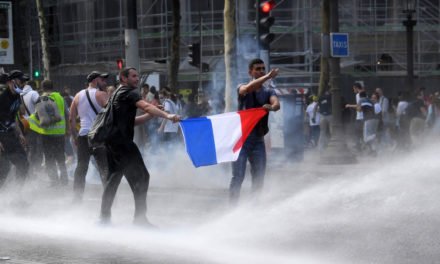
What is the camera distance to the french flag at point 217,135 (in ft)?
31.9

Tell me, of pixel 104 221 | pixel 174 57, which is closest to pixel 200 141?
pixel 104 221

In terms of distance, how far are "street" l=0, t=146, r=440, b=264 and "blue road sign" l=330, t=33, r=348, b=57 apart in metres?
8.01

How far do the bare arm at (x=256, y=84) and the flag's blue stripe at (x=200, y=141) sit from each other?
0.55 metres

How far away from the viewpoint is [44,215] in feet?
36.9

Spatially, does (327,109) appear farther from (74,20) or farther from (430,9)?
A: (74,20)

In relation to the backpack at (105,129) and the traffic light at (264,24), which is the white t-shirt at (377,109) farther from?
the backpack at (105,129)

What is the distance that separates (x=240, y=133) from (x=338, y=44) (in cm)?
944

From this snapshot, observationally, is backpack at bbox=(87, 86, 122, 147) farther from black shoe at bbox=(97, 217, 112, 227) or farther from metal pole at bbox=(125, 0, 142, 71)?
metal pole at bbox=(125, 0, 142, 71)

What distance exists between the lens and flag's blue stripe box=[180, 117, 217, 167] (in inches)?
383

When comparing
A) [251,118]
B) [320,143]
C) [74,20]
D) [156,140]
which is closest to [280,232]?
[251,118]

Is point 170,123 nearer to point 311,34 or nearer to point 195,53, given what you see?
point 195,53

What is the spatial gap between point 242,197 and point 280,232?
2.79 m

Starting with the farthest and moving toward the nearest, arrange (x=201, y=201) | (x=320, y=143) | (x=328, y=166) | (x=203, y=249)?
(x=320, y=143), (x=328, y=166), (x=201, y=201), (x=203, y=249)

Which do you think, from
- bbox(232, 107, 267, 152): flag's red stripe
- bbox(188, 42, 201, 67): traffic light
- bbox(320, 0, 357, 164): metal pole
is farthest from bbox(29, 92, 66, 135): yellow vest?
bbox(188, 42, 201, 67): traffic light
